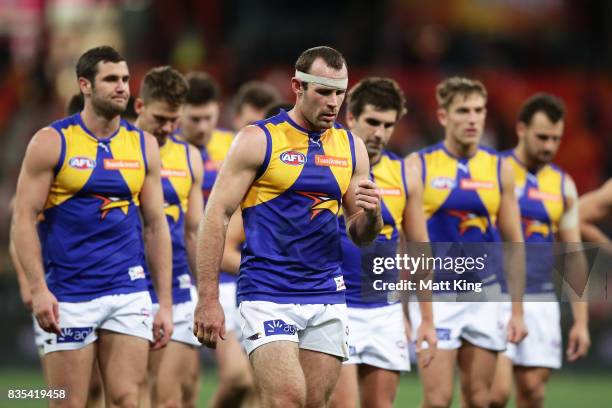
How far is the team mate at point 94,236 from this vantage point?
7.80m

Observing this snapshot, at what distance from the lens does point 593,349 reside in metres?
16.0

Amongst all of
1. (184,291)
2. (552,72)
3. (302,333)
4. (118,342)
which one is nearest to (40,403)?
(184,291)

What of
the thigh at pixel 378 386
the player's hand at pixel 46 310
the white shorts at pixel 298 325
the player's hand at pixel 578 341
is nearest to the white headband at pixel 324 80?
the white shorts at pixel 298 325

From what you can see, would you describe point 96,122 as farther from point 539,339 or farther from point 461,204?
point 539,339

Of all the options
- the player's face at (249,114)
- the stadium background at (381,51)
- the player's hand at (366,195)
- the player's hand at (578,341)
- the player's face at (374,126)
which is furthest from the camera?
the stadium background at (381,51)

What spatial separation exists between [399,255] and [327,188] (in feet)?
5.37

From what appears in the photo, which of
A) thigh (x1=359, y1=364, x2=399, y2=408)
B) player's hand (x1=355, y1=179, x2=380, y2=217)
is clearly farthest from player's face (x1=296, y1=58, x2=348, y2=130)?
thigh (x1=359, y1=364, x2=399, y2=408)

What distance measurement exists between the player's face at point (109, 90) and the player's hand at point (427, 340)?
2757mm

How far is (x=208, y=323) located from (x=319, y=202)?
1047 millimetres

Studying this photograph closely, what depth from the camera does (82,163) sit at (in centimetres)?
791

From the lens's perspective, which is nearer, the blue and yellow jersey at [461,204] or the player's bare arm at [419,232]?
the player's bare arm at [419,232]

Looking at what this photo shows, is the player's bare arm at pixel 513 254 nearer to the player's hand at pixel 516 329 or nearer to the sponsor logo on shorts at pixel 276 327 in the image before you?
the player's hand at pixel 516 329

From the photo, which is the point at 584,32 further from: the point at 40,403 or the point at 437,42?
the point at 40,403

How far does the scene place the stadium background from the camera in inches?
730
